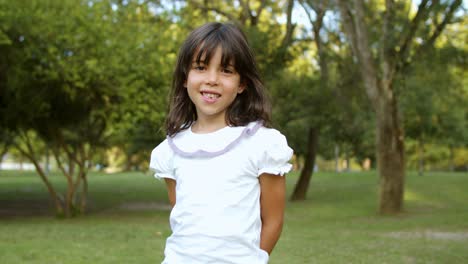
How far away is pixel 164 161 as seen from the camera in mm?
2459

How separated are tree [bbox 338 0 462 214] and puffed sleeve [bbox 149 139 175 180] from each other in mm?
14700

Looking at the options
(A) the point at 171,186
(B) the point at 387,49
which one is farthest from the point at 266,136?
(B) the point at 387,49

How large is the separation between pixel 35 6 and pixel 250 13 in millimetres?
8975

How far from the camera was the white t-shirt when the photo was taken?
221 cm

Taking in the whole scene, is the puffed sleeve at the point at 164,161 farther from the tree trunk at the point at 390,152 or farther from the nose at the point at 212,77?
the tree trunk at the point at 390,152

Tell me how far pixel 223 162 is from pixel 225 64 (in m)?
0.38

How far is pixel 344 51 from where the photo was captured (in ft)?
69.9

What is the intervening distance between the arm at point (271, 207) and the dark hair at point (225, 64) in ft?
0.84

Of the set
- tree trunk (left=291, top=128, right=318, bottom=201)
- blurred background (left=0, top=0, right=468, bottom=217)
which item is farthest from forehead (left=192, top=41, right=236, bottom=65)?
tree trunk (left=291, top=128, right=318, bottom=201)

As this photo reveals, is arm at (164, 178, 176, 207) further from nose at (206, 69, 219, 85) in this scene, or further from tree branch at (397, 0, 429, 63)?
tree branch at (397, 0, 429, 63)

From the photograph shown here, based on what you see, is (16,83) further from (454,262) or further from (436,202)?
(436,202)

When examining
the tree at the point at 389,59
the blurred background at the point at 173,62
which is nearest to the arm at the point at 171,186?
the blurred background at the point at 173,62

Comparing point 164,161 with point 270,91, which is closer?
point 164,161

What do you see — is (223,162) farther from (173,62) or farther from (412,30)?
(412,30)
